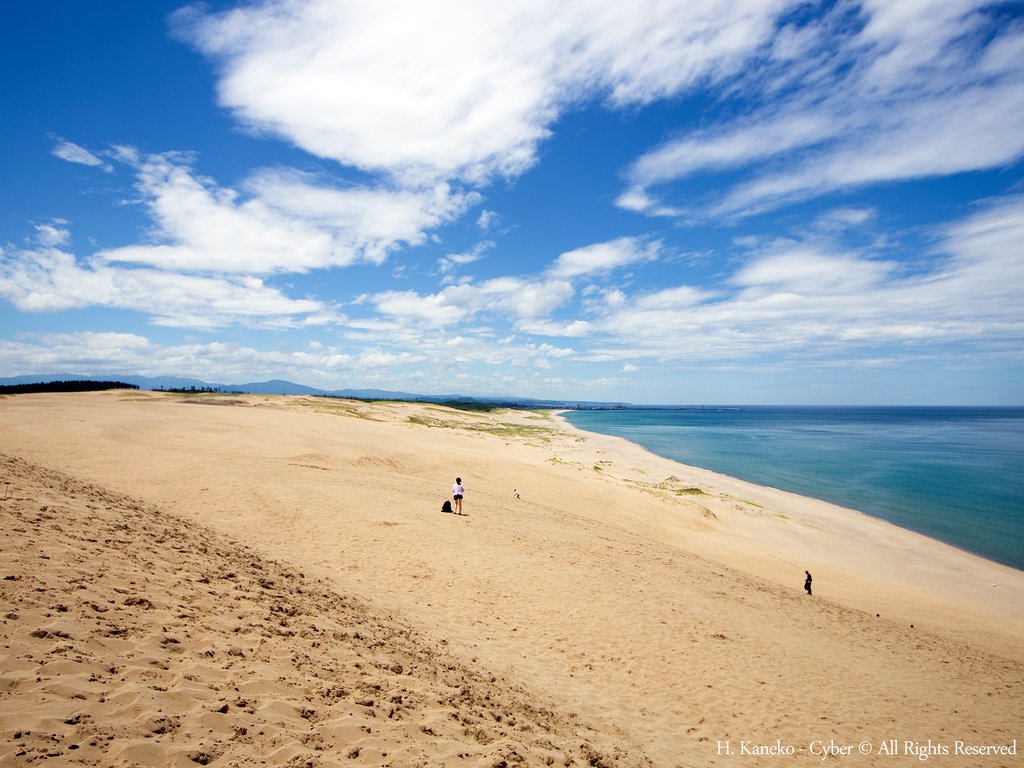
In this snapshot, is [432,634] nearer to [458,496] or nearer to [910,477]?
[458,496]

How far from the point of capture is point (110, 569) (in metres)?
8.43

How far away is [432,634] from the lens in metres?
10.8

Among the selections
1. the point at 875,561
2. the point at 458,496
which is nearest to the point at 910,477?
the point at 875,561

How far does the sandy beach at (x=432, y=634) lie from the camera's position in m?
5.85

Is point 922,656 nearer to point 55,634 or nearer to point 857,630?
point 857,630

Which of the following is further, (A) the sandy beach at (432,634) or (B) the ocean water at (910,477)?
(B) the ocean water at (910,477)

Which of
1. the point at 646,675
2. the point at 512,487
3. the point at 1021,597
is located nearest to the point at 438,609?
the point at 646,675

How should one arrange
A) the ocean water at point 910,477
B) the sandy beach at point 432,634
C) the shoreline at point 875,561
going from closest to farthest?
the sandy beach at point 432,634 → the shoreline at point 875,561 → the ocean water at point 910,477

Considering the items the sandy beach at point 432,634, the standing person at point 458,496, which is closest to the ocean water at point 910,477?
the sandy beach at point 432,634

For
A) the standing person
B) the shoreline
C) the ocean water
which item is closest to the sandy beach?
the shoreline

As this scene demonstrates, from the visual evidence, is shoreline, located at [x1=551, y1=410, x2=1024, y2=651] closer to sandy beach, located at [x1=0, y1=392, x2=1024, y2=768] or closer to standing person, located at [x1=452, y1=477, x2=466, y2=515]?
sandy beach, located at [x1=0, y1=392, x2=1024, y2=768]

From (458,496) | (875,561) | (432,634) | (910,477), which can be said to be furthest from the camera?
(910,477)

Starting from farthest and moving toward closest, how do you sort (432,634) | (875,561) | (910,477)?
(910,477), (875,561), (432,634)

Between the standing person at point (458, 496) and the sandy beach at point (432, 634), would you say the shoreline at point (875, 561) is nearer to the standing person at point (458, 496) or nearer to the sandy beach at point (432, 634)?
the sandy beach at point (432, 634)
